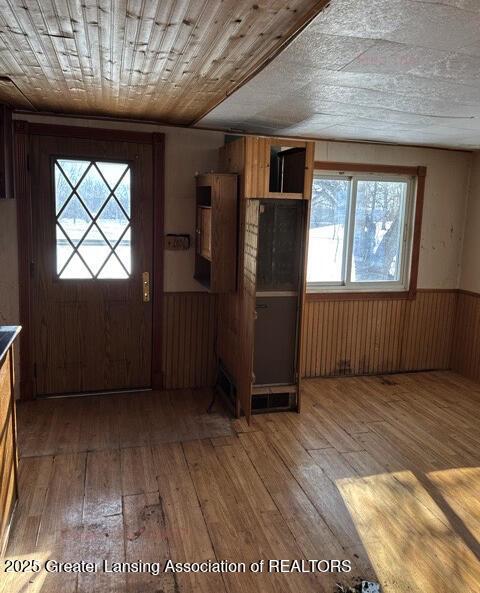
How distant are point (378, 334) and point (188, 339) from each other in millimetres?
1937

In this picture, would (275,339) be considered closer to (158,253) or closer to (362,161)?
(158,253)

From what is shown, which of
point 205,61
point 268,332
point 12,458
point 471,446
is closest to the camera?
point 205,61

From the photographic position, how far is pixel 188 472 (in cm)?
290

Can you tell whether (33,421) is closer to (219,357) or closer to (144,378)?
(144,378)

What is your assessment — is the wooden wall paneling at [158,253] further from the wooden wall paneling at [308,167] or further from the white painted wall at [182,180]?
the wooden wall paneling at [308,167]

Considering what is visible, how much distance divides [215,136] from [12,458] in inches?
111

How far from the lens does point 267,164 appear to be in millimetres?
3314

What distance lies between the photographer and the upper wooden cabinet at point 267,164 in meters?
3.28

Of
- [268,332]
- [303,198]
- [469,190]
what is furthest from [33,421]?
[469,190]

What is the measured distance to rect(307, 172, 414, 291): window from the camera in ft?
14.8

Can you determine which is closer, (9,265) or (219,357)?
(9,265)

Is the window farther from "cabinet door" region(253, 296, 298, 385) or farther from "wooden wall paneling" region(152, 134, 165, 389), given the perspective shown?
"wooden wall paneling" region(152, 134, 165, 389)

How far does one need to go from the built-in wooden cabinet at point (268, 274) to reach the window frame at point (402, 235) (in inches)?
37.4

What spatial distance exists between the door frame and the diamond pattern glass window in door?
0.20 m
